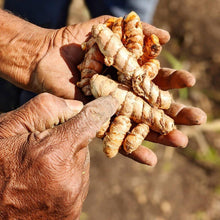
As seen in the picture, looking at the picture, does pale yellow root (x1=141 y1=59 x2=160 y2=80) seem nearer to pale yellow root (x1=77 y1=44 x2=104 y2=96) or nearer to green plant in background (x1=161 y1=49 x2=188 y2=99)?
pale yellow root (x1=77 y1=44 x2=104 y2=96)

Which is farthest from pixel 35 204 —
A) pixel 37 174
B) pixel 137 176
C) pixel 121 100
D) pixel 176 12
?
pixel 176 12

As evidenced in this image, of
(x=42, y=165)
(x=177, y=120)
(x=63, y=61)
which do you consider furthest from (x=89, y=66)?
(x=42, y=165)

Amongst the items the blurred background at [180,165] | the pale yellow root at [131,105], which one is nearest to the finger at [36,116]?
the pale yellow root at [131,105]

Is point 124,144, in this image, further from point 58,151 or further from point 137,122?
point 58,151

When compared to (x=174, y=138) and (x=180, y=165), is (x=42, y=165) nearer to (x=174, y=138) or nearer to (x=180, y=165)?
(x=174, y=138)

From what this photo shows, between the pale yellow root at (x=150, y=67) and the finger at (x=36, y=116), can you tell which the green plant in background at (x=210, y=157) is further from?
the finger at (x=36, y=116)

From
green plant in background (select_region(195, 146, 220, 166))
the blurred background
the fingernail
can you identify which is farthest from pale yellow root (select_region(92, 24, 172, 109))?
green plant in background (select_region(195, 146, 220, 166))

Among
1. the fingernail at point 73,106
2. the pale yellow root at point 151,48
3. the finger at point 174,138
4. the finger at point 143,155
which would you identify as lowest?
the finger at point 143,155
